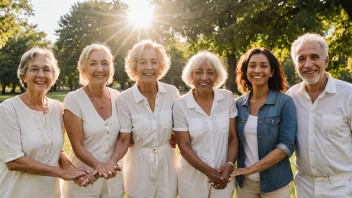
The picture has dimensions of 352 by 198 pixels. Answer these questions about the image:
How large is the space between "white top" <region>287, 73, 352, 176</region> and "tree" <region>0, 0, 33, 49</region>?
62.0ft

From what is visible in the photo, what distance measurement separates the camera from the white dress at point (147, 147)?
4273 millimetres

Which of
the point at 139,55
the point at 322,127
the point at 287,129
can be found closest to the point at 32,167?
the point at 139,55

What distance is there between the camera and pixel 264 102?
13.6 feet

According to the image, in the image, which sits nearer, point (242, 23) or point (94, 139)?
point (94, 139)

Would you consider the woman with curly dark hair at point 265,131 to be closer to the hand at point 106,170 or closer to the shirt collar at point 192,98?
the shirt collar at point 192,98

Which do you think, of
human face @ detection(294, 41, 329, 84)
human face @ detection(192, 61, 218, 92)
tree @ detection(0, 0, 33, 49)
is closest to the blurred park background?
tree @ detection(0, 0, 33, 49)

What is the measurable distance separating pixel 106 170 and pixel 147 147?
0.67 meters

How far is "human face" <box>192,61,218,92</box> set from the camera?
4285mm

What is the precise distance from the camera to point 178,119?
4324 millimetres

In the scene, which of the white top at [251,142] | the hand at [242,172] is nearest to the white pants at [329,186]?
the white top at [251,142]

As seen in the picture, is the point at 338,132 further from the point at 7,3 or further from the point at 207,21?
the point at 7,3

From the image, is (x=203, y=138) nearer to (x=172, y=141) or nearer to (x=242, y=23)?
(x=172, y=141)

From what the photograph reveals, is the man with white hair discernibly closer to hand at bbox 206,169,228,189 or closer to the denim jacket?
the denim jacket

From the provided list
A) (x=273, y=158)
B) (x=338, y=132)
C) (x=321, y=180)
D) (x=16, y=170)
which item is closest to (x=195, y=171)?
(x=273, y=158)
